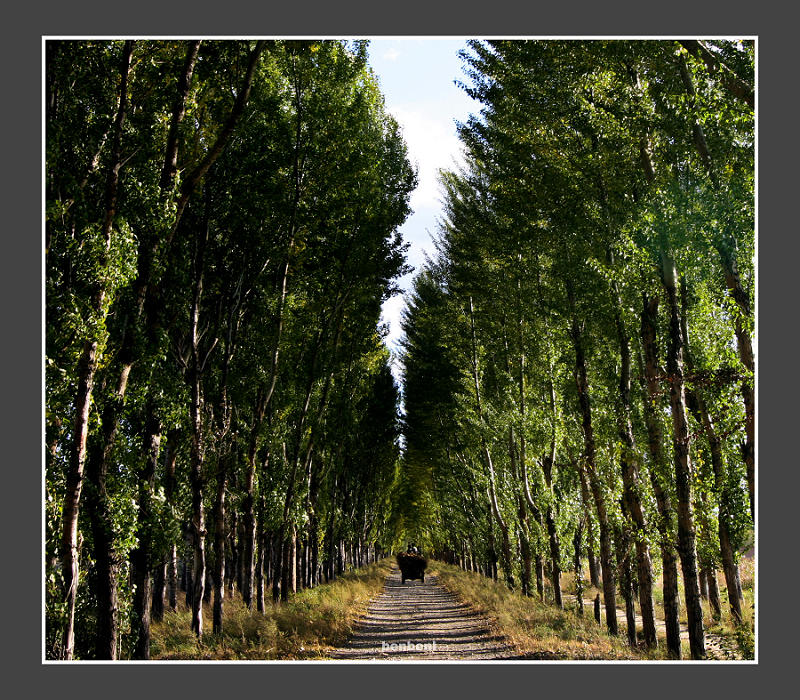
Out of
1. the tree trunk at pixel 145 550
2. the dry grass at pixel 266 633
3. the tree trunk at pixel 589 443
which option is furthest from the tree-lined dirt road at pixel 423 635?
the tree trunk at pixel 145 550

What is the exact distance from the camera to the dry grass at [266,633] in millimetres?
10750

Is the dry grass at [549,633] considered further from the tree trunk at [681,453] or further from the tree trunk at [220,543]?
the tree trunk at [220,543]

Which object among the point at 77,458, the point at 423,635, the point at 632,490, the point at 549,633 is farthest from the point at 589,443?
the point at 77,458

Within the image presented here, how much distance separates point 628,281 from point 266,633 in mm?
9142

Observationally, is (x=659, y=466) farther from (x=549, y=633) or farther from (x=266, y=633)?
(x=266, y=633)

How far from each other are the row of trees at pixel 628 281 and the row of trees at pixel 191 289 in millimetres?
3450

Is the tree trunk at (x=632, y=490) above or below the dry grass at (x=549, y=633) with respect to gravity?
above

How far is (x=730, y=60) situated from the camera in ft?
24.0

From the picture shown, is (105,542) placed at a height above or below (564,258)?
below

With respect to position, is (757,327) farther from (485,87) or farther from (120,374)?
(485,87)

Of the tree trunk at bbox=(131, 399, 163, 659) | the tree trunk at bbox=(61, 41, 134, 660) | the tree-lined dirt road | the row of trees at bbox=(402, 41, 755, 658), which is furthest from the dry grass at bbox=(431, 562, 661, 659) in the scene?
the tree trunk at bbox=(61, 41, 134, 660)

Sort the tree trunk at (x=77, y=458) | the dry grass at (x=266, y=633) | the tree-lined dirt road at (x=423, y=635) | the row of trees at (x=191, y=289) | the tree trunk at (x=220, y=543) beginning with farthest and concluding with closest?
the tree trunk at (x=220, y=543), the dry grass at (x=266, y=633), the tree-lined dirt road at (x=423, y=635), the row of trees at (x=191, y=289), the tree trunk at (x=77, y=458)

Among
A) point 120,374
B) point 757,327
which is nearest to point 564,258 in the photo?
point 757,327

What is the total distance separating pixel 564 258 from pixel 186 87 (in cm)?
771
